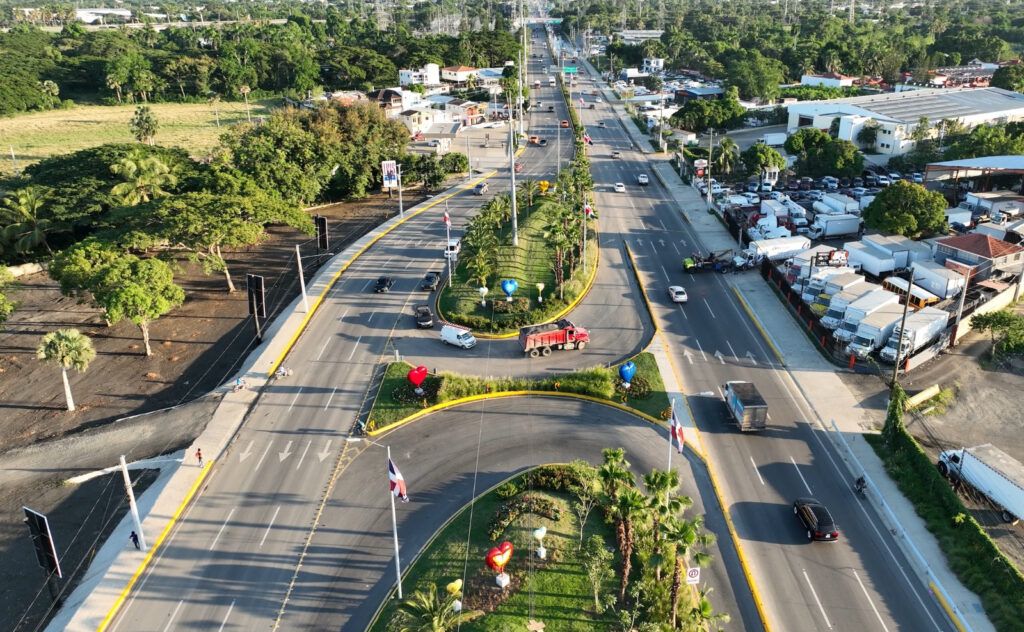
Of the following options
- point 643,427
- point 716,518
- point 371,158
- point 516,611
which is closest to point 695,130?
point 371,158

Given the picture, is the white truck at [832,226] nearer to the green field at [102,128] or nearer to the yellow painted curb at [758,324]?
the yellow painted curb at [758,324]

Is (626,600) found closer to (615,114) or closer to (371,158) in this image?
(371,158)

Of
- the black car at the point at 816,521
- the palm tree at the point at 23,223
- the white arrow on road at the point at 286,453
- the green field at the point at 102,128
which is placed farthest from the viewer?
the green field at the point at 102,128

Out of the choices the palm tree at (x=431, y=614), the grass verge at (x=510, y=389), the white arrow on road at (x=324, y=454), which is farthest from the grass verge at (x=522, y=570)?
the grass verge at (x=510, y=389)

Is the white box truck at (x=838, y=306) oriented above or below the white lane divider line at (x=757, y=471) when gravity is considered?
above

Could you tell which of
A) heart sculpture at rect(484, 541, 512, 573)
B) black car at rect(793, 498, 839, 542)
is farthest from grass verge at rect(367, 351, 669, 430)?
heart sculpture at rect(484, 541, 512, 573)

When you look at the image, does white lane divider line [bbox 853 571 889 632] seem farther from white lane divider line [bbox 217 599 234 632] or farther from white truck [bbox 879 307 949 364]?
white lane divider line [bbox 217 599 234 632]

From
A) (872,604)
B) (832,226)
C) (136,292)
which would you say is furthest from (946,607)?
(136,292)

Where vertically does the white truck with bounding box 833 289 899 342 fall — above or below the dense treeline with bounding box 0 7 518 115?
below
